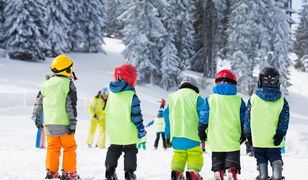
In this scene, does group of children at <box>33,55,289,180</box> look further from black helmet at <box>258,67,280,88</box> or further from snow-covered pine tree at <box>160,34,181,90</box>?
snow-covered pine tree at <box>160,34,181,90</box>

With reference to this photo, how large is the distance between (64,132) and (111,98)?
0.84 m

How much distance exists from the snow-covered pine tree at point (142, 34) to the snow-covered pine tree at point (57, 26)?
5.78 metres

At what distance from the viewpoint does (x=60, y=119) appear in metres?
7.00

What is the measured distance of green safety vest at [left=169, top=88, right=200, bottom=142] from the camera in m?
7.03

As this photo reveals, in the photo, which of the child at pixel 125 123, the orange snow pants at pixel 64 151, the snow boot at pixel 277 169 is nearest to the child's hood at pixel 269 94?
the snow boot at pixel 277 169

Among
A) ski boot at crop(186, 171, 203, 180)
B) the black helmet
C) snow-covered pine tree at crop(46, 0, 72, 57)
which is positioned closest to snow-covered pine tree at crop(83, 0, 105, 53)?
snow-covered pine tree at crop(46, 0, 72, 57)

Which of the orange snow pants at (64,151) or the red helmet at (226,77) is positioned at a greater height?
the red helmet at (226,77)

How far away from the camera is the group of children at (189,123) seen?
21.5ft

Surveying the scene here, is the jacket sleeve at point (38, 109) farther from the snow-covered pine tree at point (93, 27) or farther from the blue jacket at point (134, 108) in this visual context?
the snow-covered pine tree at point (93, 27)

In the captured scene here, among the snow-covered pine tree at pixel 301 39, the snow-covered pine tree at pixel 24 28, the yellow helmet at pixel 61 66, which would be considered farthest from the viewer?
the snow-covered pine tree at pixel 301 39

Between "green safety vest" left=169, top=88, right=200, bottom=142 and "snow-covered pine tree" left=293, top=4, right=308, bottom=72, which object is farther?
"snow-covered pine tree" left=293, top=4, right=308, bottom=72

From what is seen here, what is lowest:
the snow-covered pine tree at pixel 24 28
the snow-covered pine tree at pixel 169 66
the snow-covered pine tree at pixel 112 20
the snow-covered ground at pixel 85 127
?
the snow-covered ground at pixel 85 127

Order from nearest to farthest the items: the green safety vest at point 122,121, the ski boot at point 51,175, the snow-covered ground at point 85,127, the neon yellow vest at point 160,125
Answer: the green safety vest at point 122,121 → the ski boot at point 51,175 → the snow-covered ground at point 85,127 → the neon yellow vest at point 160,125

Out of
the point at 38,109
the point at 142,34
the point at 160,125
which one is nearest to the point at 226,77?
the point at 38,109
